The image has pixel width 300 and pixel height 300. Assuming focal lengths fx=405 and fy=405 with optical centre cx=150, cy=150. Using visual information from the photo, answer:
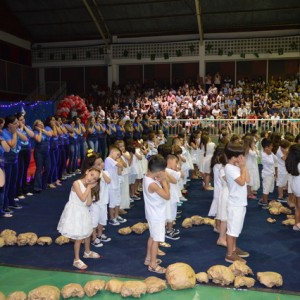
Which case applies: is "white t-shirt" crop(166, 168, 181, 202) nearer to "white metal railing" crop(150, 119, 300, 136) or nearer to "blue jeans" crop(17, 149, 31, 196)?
"blue jeans" crop(17, 149, 31, 196)

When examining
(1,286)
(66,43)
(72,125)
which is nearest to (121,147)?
(1,286)

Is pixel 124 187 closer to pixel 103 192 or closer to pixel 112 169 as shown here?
pixel 112 169

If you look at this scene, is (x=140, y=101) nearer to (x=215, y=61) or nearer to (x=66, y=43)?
(x=215, y=61)

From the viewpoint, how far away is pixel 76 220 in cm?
428

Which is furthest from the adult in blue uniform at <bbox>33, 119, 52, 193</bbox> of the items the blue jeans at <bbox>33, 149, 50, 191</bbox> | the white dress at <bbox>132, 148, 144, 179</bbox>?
the white dress at <bbox>132, 148, 144, 179</bbox>

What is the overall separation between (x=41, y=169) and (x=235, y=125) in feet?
22.1

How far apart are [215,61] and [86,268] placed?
16396 mm

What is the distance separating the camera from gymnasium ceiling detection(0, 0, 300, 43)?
1712cm

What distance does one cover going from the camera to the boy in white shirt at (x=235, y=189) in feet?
13.9

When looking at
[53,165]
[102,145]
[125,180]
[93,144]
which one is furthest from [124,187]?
[102,145]

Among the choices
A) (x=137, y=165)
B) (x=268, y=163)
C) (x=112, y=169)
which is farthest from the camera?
(x=137, y=165)

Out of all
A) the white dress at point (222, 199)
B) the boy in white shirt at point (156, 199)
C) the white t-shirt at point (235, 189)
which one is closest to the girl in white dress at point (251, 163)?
the white dress at point (222, 199)

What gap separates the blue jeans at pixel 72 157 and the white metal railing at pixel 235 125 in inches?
134

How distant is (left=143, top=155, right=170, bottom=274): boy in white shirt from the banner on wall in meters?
6.63
